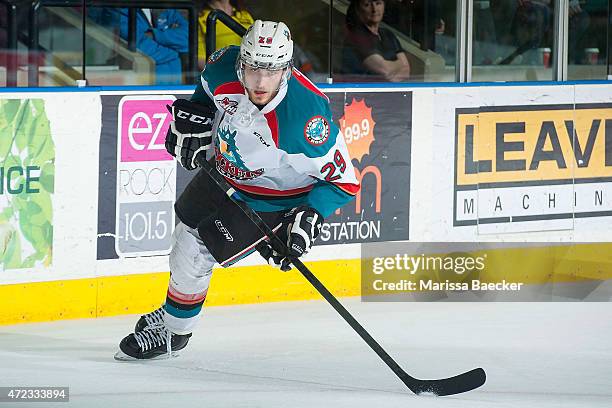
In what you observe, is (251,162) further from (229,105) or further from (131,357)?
(131,357)

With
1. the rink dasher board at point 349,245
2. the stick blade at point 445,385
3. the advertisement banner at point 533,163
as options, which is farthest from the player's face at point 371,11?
the stick blade at point 445,385

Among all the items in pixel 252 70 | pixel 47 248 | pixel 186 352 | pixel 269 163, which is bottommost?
pixel 186 352

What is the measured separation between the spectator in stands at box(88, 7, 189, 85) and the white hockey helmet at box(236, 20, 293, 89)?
4.77 ft

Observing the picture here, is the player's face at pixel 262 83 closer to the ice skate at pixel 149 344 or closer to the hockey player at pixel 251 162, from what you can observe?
the hockey player at pixel 251 162

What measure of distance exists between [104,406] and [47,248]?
1.43 m

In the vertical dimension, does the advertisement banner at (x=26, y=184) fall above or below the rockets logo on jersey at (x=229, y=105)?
below

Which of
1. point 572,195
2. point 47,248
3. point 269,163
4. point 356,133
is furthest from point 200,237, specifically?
point 572,195

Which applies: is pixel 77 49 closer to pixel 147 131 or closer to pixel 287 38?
pixel 147 131

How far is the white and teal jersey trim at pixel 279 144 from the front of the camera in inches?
163

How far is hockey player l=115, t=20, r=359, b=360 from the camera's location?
411 cm

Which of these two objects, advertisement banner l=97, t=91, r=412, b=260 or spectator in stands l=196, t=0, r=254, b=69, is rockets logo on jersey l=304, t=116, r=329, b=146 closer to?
advertisement banner l=97, t=91, r=412, b=260

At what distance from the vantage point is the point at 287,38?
4105 mm

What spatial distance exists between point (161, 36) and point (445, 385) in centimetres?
212

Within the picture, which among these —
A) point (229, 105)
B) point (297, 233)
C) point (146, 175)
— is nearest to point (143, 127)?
point (146, 175)
